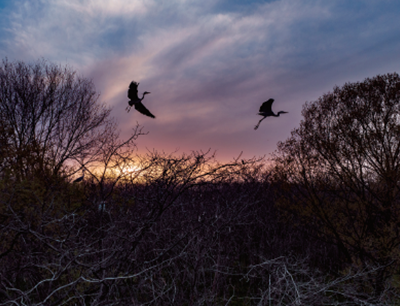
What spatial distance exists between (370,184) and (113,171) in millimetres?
9403

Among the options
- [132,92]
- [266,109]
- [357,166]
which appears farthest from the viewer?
[357,166]

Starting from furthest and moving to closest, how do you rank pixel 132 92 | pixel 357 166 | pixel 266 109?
pixel 357 166
pixel 266 109
pixel 132 92

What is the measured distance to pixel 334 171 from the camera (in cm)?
1199

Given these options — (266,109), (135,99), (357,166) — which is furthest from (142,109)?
(357,166)

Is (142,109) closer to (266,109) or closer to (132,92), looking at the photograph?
(132,92)

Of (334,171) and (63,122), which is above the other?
(63,122)

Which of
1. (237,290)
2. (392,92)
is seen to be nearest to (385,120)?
(392,92)

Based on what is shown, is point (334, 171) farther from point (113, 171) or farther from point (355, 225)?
point (113, 171)

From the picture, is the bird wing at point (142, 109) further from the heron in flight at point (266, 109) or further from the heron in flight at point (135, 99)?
the heron in flight at point (266, 109)

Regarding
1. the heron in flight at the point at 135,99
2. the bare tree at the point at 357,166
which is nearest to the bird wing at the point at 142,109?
the heron in flight at the point at 135,99

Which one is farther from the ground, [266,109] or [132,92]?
[132,92]

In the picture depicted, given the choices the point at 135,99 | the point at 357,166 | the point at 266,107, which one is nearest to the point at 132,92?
the point at 135,99

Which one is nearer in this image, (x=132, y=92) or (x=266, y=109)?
(x=132, y=92)

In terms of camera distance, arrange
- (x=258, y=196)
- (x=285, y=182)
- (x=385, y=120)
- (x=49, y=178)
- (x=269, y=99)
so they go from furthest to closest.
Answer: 1. (x=258, y=196)
2. (x=285, y=182)
3. (x=49, y=178)
4. (x=385, y=120)
5. (x=269, y=99)
